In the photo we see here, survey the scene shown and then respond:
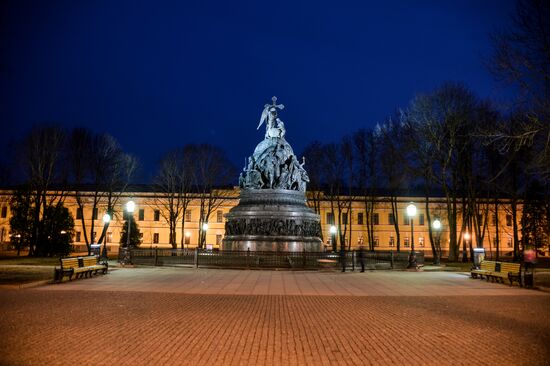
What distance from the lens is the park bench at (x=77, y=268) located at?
1794 cm

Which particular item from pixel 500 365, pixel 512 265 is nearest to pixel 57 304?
pixel 500 365

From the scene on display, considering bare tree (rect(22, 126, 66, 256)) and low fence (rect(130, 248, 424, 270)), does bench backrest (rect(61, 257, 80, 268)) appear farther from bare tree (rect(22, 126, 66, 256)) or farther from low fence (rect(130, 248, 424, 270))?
bare tree (rect(22, 126, 66, 256))

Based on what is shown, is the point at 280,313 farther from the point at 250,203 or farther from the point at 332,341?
the point at 250,203

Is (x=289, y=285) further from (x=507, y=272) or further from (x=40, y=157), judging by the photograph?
(x=40, y=157)

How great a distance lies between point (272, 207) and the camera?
32.3m

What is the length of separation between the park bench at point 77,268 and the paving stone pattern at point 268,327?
4.56ft

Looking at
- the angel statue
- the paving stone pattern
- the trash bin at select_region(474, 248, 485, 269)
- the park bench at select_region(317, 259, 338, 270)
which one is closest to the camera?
the paving stone pattern

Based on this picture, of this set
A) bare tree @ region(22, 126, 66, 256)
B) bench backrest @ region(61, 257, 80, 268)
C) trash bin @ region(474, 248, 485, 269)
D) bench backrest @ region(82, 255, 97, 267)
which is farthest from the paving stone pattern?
bare tree @ region(22, 126, 66, 256)

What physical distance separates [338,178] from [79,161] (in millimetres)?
29317

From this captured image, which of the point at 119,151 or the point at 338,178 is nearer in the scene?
the point at 119,151

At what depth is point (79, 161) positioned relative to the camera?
43.6 m

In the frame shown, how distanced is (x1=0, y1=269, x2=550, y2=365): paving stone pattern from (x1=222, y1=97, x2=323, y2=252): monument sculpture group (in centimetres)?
1487

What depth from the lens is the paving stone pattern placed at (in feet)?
23.5

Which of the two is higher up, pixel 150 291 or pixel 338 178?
pixel 338 178
